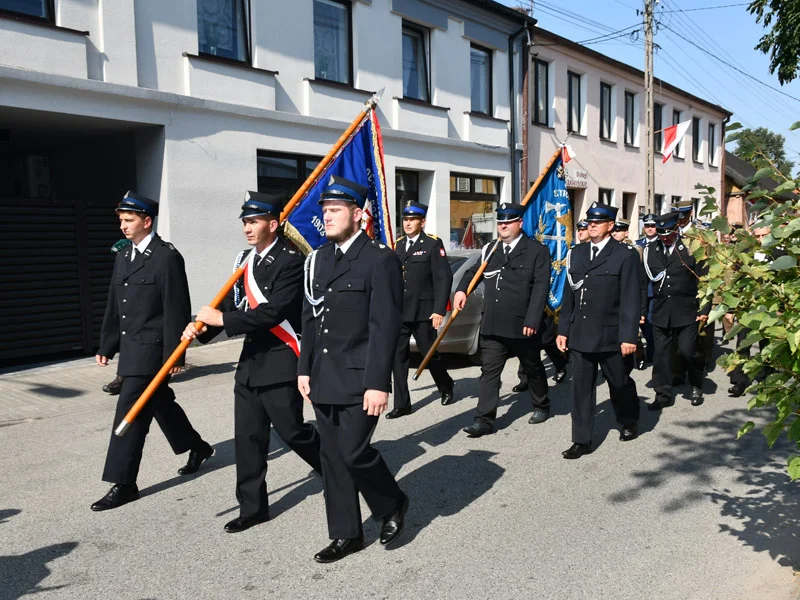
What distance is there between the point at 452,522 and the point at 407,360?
2.81 metres

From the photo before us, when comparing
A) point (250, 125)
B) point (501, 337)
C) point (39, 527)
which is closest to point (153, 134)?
point (250, 125)

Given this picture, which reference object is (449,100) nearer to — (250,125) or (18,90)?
(250,125)

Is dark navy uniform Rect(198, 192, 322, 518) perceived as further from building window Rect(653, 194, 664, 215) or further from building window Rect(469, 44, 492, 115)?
building window Rect(653, 194, 664, 215)

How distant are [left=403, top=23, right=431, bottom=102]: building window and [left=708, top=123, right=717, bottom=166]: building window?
2065 cm

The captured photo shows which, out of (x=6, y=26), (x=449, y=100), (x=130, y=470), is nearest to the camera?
(x=130, y=470)

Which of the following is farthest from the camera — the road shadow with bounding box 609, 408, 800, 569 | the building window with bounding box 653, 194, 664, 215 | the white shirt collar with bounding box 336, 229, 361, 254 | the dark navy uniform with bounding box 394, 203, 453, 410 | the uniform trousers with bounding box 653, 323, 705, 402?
the building window with bounding box 653, 194, 664, 215

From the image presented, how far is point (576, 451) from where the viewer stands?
18.0 feet

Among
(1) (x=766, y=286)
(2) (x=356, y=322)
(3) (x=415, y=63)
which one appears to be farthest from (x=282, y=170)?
(1) (x=766, y=286)

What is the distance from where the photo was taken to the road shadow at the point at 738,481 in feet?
13.2

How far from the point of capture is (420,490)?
4742 mm

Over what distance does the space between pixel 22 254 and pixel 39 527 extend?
249 inches

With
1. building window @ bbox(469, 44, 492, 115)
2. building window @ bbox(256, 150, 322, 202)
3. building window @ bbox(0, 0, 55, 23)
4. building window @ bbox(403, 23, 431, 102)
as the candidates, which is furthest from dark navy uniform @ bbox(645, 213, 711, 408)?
building window @ bbox(469, 44, 492, 115)

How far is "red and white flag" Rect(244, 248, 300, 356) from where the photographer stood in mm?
4160

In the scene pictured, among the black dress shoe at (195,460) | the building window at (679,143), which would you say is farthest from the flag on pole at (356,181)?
the building window at (679,143)
